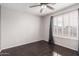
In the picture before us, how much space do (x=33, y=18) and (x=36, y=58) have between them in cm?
376

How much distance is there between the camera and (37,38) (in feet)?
15.0

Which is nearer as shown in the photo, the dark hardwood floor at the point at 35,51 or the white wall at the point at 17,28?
the dark hardwood floor at the point at 35,51

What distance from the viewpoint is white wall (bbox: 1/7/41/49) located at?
2.92 metres

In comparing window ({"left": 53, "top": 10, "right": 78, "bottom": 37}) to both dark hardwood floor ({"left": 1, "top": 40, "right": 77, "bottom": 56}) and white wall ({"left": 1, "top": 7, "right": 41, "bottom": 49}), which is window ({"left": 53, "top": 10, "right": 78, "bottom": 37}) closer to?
dark hardwood floor ({"left": 1, "top": 40, "right": 77, "bottom": 56})

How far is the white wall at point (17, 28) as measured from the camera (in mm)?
2918

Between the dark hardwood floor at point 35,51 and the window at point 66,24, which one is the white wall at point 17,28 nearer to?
the dark hardwood floor at point 35,51

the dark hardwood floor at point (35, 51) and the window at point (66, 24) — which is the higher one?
the window at point (66, 24)

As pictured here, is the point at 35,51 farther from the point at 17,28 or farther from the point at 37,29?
the point at 37,29

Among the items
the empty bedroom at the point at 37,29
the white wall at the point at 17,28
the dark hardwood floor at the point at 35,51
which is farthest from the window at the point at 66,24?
the white wall at the point at 17,28

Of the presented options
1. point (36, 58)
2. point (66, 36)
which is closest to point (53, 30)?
point (66, 36)

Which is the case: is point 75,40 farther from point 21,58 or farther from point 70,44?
point 21,58

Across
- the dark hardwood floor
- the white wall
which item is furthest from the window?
the white wall

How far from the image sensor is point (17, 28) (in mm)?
3426

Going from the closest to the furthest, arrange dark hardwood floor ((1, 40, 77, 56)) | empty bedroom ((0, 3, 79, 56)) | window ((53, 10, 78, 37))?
dark hardwood floor ((1, 40, 77, 56))
empty bedroom ((0, 3, 79, 56))
window ((53, 10, 78, 37))
